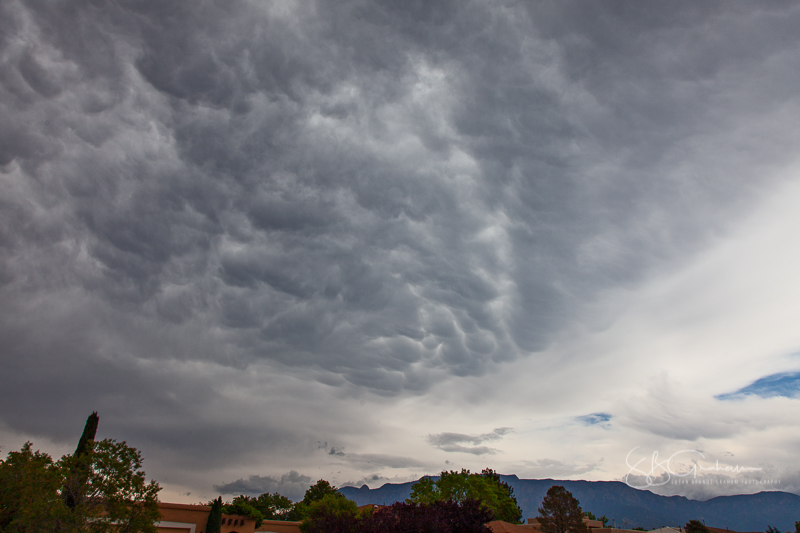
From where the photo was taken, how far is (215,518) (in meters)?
47.4

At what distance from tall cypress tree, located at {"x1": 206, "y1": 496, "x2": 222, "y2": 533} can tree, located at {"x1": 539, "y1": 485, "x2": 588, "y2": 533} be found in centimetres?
3781

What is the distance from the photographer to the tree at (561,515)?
181 feet

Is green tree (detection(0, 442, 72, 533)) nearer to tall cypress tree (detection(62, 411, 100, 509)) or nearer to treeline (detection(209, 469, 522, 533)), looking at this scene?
tall cypress tree (detection(62, 411, 100, 509))

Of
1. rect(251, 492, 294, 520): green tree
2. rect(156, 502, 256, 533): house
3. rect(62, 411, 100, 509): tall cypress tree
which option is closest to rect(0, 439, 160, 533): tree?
rect(62, 411, 100, 509): tall cypress tree

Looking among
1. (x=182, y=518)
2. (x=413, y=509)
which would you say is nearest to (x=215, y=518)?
(x=182, y=518)

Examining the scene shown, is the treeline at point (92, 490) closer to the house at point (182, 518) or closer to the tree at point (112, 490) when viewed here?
the tree at point (112, 490)

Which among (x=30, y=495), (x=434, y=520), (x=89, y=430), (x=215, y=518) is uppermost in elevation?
(x=89, y=430)

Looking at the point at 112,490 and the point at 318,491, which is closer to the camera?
the point at 112,490

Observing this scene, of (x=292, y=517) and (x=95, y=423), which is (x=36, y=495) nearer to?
(x=95, y=423)

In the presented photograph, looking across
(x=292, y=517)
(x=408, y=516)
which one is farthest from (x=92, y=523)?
(x=292, y=517)

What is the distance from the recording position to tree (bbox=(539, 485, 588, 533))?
5523 cm

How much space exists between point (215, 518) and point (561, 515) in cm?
4133

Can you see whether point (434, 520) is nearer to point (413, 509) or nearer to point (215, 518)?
point (413, 509)

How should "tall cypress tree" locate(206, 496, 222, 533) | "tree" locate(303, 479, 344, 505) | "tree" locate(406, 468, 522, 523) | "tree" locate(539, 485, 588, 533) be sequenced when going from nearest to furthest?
"tall cypress tree" locate(206, 496, 222, 533) → "tree" locate(539, 485, 588, 533) → "tree" locate(406, 468, 522, 523) → "tree" locate(303, 479, 344, 505)
